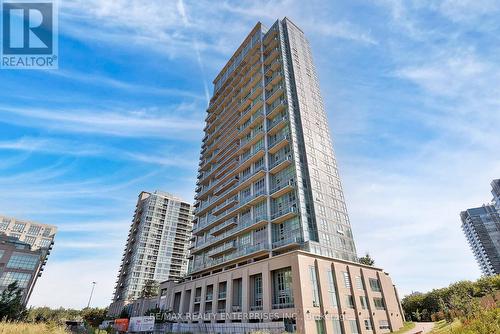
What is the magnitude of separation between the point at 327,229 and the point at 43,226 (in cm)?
12697

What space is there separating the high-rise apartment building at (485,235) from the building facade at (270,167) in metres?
150

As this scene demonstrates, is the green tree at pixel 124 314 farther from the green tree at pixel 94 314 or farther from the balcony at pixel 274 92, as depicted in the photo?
the balcony at pixel 274 92

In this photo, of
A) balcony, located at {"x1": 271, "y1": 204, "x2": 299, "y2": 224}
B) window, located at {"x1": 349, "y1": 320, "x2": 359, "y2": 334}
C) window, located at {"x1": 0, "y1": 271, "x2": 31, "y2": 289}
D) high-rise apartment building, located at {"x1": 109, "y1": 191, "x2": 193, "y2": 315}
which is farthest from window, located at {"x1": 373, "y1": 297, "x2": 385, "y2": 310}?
window, located at {"x1": 0, "y1": 271, "x2": 31, "y2": 289}

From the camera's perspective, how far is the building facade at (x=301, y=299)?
3278 cm

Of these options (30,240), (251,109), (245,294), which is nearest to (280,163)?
(251,109)

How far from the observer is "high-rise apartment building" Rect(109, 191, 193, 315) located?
10150 centimetres

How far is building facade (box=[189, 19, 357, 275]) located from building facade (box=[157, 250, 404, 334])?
391 cm

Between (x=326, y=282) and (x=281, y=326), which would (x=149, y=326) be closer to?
(x=281, y=326)

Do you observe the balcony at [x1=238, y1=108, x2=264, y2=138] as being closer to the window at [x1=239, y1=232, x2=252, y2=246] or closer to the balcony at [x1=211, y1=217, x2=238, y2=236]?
the balcony at [x1=211, y1=217, x2=238, y2=236]

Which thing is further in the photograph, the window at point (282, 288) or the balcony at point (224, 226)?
the balcony at point (224, 226)

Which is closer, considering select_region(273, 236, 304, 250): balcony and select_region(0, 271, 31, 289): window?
select_region(273, 236, 304, 250): balcony

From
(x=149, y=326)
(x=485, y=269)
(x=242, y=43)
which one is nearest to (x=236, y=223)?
(x=149, y=326)

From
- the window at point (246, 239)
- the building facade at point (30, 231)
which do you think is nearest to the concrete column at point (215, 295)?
the window at point (246, 239)

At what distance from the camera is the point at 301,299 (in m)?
31.9
